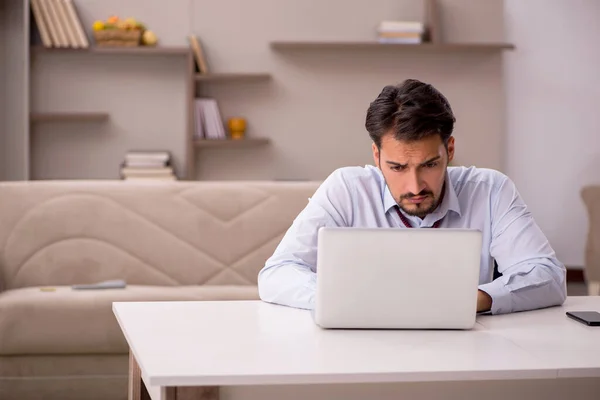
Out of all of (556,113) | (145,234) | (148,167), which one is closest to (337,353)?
(145,234)

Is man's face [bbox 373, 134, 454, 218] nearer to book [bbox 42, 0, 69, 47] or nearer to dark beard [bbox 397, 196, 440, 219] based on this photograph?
dark beard [bbox 397, 196, 440, 219]

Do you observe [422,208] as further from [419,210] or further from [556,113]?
[556,113]

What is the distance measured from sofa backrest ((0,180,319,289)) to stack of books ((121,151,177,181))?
178 cm

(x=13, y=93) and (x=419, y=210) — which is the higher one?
(x=13, y=93)

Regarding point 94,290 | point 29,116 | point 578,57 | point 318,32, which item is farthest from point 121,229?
point 578,57

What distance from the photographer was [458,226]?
7.60 ft

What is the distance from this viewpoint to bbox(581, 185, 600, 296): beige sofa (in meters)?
5.37

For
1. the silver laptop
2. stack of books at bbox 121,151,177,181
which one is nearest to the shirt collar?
the silver laptop

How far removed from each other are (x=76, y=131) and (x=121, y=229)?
2.19m

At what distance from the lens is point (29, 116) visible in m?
5.54

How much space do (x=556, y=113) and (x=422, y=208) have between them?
461 centimetres

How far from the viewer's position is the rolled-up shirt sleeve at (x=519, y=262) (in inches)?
77.4

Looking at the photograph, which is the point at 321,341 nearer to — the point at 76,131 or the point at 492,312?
the point at 492,312

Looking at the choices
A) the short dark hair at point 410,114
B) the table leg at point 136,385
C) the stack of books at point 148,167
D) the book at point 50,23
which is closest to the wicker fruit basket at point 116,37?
the book at point 50,23
